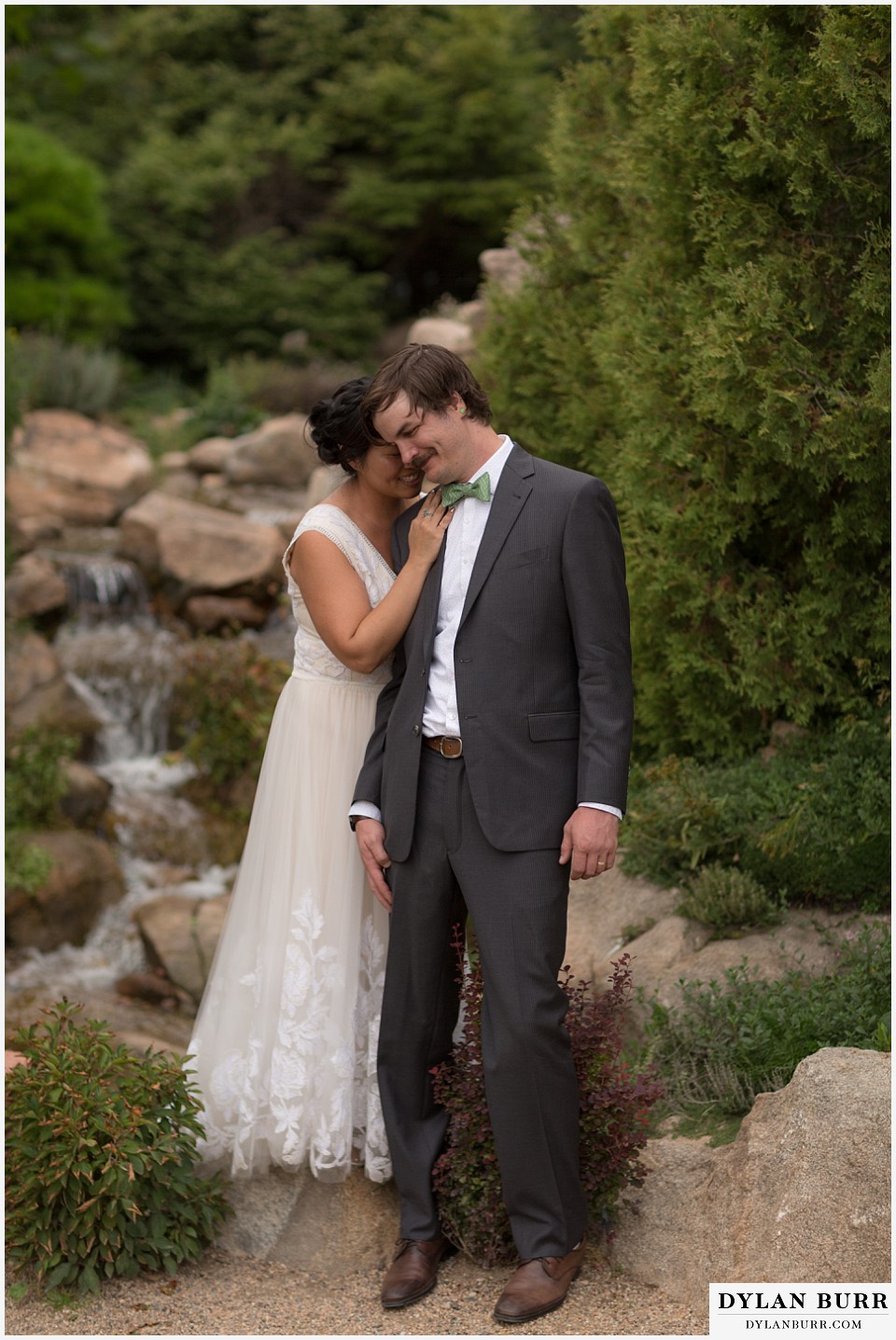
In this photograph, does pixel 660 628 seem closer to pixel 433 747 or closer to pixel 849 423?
pixel 849 423

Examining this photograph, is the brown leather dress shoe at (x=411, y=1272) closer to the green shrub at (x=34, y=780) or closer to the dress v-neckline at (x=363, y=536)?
the dress v-neckline at (x=363, y=536)

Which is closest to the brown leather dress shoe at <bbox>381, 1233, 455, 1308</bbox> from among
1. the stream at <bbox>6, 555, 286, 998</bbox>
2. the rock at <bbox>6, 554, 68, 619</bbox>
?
the stream at <bbox>6, 555, 286, 998</bbox>

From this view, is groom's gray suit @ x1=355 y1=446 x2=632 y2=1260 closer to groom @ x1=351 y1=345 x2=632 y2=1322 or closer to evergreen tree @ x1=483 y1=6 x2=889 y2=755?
groom @ x1=351 y1=345 x2=632 y2=1322

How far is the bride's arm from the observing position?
328 cm

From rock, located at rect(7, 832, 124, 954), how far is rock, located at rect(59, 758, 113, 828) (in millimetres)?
369

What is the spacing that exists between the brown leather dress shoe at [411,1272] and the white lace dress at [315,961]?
0.83 feet

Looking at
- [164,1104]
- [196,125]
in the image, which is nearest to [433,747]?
[164,1104]

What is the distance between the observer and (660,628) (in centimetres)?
505

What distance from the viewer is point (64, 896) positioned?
7.05 metres

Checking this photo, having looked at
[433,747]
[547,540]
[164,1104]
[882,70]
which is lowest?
[164,1104]

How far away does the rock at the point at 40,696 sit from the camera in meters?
8.16

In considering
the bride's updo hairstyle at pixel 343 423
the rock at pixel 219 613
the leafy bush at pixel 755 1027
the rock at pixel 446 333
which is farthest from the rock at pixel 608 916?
the rock at pixel 219 613

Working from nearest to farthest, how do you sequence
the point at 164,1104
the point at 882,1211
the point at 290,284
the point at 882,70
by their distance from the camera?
the point at 882,1211 → the point at 164,1104 → the point at 882,70 → the point at 290,284

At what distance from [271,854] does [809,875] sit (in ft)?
6.52
